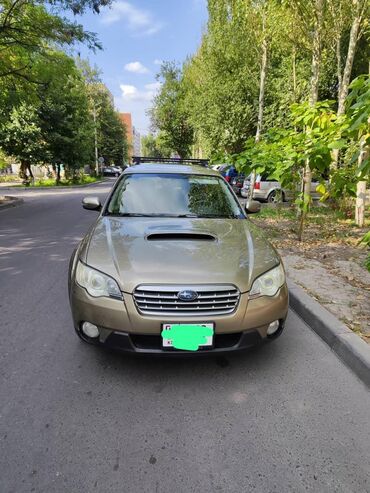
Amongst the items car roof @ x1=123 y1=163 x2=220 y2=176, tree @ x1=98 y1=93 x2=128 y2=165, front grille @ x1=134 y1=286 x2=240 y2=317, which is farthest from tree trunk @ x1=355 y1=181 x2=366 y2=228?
tree @ x1=98 y1=93 x2=128 y2=165

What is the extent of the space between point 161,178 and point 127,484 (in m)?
3.14

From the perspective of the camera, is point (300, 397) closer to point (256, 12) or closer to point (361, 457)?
point (361, 457)

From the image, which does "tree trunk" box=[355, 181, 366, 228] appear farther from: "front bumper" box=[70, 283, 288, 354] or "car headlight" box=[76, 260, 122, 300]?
"car headlight" box=[76, 260, 122, 300]

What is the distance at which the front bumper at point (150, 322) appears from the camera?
2500 mm

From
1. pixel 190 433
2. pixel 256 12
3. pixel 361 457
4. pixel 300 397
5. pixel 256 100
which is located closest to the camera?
pixel 361 457

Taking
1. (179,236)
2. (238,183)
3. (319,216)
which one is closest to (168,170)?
(179,236)

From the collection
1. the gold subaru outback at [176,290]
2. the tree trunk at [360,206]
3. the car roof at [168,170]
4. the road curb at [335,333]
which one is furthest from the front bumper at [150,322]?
the tree trunk at [360,206]

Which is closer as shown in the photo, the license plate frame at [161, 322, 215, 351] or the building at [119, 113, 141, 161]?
the license plate frame at [161, 322, 215, 351]

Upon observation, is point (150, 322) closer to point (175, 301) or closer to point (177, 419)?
point (175, 301)

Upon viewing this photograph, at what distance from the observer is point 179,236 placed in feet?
10.3

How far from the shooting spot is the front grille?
2.50 m

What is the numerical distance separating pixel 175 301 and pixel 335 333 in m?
1.72

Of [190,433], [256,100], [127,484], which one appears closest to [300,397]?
[190,433]

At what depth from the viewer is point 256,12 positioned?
39.5 feet
